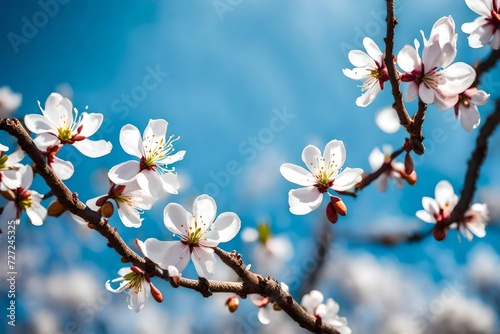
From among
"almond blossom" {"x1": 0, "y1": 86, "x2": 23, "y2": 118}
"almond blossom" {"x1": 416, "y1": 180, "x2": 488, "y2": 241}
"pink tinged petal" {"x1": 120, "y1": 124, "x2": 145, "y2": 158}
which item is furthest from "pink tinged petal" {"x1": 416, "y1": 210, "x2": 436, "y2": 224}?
"almond blossom" {"x1": 0, "y1": 86, "x2": 23, "y2": 118}

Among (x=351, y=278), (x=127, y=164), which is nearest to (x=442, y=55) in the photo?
(x=127, y=164)

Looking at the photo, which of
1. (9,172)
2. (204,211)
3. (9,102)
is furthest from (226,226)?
(9,102)

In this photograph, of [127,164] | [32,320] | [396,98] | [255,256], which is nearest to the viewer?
[396,98]

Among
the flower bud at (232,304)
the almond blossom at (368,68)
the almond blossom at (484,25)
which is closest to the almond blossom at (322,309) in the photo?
the flower bud at (232,304)

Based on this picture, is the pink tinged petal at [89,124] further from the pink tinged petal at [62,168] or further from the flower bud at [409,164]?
the flower bud at [409,164]

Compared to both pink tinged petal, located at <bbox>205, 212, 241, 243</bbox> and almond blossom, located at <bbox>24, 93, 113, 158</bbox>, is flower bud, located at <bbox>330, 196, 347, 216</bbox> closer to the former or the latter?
Answer: pink tinged petal, located at <bbox>205, 212, 241, 243</bbox>

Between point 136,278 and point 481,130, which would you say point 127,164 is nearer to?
point 136,278
